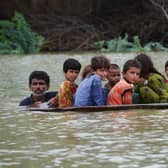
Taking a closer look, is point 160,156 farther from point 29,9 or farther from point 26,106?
point 29,9

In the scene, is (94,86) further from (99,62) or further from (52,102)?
(52,102)

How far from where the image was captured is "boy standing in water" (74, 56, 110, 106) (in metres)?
8.53

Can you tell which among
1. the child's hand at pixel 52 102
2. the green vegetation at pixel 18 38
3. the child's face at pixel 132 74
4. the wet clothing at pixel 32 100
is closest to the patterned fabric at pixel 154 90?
the child's face at pixel 132 74

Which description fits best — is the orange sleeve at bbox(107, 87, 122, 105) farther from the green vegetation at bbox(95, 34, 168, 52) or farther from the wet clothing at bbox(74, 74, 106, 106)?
the green vegetation at bbox(95, 34, 168, 52)

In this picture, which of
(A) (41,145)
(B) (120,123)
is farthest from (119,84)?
(A) (41,145)

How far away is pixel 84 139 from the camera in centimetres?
649

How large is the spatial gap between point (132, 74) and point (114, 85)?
412mm

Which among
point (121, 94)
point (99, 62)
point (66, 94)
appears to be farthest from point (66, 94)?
point (121, 94)

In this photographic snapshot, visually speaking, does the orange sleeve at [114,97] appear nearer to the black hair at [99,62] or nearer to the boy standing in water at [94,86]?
the boy standing in water at [94,86]

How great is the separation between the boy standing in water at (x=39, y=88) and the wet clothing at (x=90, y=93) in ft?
2.10

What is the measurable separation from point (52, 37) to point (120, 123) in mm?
23562

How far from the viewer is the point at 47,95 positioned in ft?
31.1

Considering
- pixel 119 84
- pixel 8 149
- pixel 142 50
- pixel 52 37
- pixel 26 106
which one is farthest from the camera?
pixel 52 37

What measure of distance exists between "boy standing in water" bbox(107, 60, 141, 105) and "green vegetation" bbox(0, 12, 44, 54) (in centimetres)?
1944
